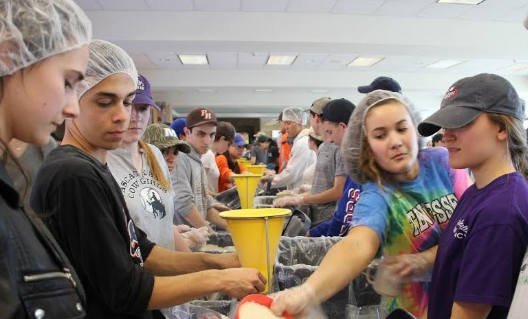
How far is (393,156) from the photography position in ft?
4.08

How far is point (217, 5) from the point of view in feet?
17.5

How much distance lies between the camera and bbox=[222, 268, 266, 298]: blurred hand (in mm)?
1022

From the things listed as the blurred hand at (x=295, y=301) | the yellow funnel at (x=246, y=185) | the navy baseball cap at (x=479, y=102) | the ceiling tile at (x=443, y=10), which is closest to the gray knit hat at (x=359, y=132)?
the navy baseball cap at (x=479, y=102)

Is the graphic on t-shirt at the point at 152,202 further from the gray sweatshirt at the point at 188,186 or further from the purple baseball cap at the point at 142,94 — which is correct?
the gray sweatshirt at the point at 188,186

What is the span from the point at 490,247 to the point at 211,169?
323cm

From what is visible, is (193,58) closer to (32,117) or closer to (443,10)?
(443,10)

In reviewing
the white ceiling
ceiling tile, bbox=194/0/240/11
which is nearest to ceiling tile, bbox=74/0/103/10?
the white ceiling

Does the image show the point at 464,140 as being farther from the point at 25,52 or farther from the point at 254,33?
the point at 254,33

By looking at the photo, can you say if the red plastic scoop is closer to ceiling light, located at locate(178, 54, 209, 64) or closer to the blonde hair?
the blonde hair

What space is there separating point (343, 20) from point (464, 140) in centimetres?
530

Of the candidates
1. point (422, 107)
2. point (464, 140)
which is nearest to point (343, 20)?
point (464, 140)

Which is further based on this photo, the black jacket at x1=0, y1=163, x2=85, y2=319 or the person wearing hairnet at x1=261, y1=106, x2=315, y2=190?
the person wearing hairnet at x1=261, y1=106, x2=315, y2=190

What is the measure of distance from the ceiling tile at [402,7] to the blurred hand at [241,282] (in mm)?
5098

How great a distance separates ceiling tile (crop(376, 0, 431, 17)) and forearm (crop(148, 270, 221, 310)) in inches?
203
